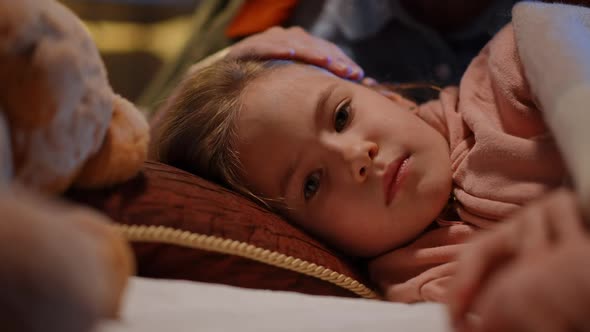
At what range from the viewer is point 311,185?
3.41ft

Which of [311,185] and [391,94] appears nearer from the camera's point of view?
[311,185]

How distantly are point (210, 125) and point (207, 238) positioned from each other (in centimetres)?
38

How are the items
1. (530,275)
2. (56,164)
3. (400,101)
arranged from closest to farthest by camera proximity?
(530,275) → (56,164) → (400,101)

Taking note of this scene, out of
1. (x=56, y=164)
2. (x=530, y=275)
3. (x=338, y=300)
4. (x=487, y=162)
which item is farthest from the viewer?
(x=487, y=162)

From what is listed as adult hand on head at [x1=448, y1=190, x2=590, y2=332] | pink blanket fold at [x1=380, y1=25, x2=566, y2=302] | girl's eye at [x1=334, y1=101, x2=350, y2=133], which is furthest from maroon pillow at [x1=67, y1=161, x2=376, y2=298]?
adult hand on head at [x1=448, y1=190, x2=590, y2=332]

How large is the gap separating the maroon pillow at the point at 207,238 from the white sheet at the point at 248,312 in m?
0.05

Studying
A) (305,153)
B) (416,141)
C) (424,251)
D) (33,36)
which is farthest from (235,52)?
(33,36)

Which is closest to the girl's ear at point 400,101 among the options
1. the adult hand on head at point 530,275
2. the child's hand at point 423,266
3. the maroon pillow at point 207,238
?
the child's hand at point 423,266

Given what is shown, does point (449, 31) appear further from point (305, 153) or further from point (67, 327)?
→ point (67, 327)

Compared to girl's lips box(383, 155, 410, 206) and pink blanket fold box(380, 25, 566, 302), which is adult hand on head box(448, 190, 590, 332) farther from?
girl's lips box(383, 155, 410, 206)

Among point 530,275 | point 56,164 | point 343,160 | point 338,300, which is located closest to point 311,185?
point 343,160

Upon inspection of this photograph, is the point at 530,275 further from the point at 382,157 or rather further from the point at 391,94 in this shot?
the point at 391,94

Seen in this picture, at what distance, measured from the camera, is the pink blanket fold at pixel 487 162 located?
2.69ft

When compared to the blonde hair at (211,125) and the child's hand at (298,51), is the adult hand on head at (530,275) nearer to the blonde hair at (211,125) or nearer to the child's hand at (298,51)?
the blonde hair at (211,125)
